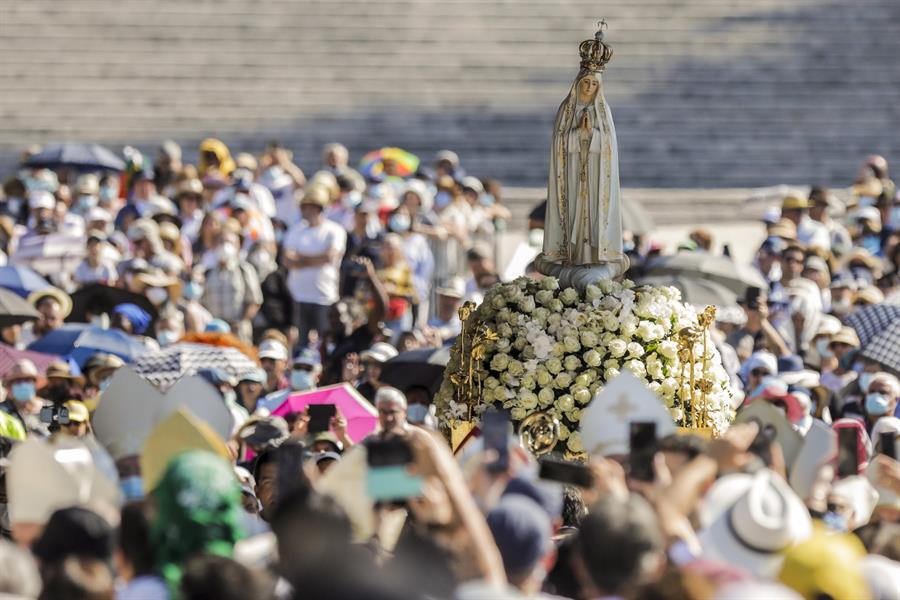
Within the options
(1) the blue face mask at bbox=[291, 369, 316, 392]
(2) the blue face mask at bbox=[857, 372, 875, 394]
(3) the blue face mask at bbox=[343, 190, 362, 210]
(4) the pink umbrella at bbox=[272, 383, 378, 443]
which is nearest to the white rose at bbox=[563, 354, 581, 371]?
(4) the pink umbrella at bbox=[272, 383, 378, 443]

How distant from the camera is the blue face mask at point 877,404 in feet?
42.1

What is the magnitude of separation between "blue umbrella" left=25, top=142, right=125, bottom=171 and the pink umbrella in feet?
33.4

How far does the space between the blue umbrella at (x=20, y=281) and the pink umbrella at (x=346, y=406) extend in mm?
4274

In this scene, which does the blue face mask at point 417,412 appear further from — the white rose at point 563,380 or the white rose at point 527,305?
the white rose at point 563,380

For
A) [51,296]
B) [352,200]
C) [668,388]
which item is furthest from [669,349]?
[352,200]

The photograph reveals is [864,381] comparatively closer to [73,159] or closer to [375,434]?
[375,434]

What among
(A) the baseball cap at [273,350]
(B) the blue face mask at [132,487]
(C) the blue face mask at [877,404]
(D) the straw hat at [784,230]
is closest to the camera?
(B) the blue face mask at [132,487]

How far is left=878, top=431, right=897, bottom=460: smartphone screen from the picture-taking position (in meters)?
9.62

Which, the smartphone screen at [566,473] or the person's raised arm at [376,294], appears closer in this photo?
the smartphone screen at [566,473]

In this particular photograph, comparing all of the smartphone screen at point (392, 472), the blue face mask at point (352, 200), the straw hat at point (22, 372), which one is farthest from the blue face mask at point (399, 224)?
the smartphone screen at point (392, 472)

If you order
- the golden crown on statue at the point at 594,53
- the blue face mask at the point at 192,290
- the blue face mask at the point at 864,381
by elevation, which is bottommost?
the blue face mask at the point at 192,290

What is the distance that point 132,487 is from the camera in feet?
26.6

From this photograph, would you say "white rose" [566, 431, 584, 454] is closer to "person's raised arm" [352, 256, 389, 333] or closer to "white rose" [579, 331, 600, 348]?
"white rose" [579, 331, 600, 348]

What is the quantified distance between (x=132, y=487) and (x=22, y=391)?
5.06 meters
